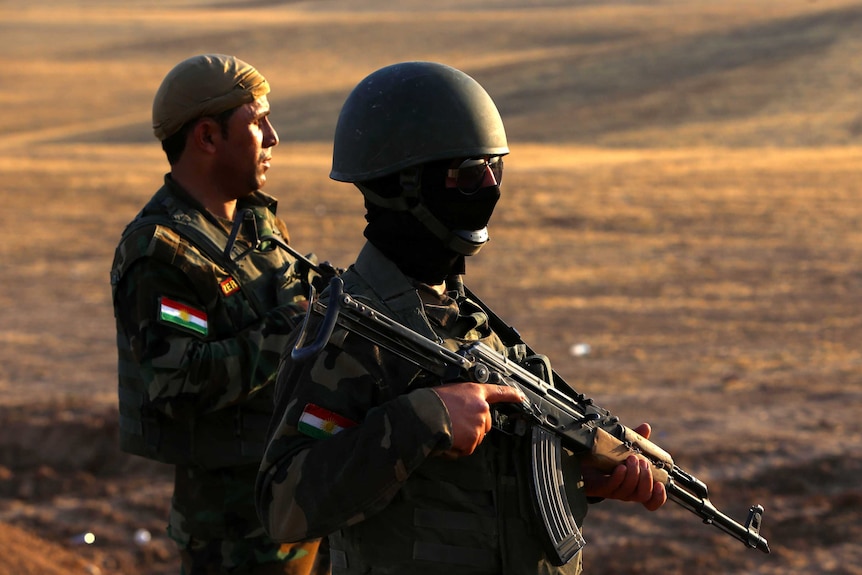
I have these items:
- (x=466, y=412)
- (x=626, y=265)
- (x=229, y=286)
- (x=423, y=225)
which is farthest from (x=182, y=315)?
(x=626, y=265)

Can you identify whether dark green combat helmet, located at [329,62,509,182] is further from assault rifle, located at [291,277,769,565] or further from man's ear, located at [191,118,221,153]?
man's ear, located at [191,118,221,153]

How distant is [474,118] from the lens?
2846 millimetres

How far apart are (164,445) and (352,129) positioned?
5.06 ft

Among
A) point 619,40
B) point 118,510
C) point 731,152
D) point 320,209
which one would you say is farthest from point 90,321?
point 619,40

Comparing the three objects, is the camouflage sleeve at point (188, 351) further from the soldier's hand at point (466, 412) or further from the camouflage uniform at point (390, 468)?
the soldier's hand at point (466, 412)

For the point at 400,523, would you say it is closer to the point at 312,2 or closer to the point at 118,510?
the point at 118,510

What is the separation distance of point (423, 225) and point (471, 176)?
0.16m

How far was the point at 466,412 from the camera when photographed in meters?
2.53

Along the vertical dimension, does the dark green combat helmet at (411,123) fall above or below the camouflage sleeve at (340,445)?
above

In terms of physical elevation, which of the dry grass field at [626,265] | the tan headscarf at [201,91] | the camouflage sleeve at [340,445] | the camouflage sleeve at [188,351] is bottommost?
the camouflage sleeve at [340,445]

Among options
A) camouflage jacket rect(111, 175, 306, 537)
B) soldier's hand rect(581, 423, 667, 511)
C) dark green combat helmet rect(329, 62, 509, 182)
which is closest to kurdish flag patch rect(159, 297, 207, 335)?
camouflage jacket rect(111, 175, 306, 537)

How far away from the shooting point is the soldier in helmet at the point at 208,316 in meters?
3.84

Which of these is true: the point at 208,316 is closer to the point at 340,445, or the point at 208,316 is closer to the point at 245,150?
the point at 245,150

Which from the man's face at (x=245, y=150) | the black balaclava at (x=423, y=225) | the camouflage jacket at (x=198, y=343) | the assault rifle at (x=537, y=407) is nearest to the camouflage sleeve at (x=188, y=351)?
the camouflage jacket at (x=198, y=343)
